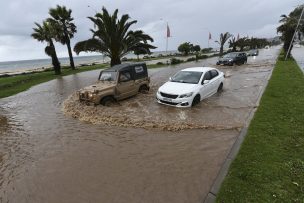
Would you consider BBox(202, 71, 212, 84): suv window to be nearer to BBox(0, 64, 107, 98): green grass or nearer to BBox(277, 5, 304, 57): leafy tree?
BBox(0, 64, 107, 98): green grass

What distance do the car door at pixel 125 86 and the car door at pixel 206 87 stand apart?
3.80 meters

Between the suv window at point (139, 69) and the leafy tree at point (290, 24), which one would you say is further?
the leafy tree at point (290, 24)

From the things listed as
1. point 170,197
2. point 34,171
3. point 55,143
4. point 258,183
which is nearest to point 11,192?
point 34,171

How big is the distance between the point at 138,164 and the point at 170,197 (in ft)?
5.12

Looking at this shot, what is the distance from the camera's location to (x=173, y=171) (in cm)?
541

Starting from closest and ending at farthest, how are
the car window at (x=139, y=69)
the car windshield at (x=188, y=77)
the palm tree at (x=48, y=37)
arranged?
the car windshield at (x=188, y=77), the car window at (x=139, y=69), the palm tree at (x=48, y=37)

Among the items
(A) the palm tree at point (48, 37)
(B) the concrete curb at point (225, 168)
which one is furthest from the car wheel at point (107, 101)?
(A) the palm tree at point (48, 37)

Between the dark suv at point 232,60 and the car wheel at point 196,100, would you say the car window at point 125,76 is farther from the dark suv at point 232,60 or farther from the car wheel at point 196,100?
the dark suv at point 232,60

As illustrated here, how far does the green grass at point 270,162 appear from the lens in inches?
170

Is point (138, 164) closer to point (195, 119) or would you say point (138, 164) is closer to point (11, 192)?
point (11, 192)

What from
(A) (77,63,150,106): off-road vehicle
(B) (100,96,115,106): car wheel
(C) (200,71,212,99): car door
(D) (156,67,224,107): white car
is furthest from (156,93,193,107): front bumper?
(B) (100,96,115,106): car wheel

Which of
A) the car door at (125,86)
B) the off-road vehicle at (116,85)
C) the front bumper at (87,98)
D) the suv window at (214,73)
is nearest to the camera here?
the front bumper at (87,98)

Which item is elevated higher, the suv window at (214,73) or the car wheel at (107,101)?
the suv window at (214,73)

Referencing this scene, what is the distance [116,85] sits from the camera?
1144 centimetres
